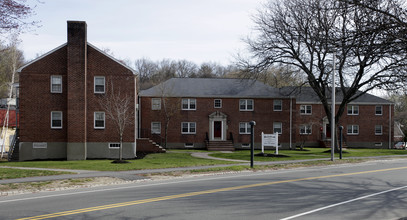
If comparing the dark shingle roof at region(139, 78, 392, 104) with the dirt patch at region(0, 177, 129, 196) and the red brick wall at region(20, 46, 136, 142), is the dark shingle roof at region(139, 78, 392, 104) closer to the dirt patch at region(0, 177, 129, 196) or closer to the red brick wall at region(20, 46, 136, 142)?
the red brick wall at region(20, 46, 136, 142)

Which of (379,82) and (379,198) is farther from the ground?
(379,82)

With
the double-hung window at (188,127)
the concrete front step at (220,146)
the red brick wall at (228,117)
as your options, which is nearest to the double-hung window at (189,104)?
the red brick wall at (228,117)

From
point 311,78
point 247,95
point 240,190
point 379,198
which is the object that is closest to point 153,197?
point 240,190

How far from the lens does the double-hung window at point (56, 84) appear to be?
103ft

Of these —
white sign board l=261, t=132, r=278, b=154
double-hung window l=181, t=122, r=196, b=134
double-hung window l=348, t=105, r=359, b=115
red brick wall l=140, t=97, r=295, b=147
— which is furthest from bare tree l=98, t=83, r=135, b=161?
double-hung window l=348, t=105, r=359, b=115

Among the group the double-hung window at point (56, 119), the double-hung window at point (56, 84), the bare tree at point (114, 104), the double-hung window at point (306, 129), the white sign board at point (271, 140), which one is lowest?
the white sign board at point (271, 140)

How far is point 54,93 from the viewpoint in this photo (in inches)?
1233

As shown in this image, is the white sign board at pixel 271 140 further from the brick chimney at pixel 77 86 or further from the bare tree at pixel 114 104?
the brick chimney at pixel 77 86

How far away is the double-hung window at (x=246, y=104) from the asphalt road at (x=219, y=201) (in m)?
28.2

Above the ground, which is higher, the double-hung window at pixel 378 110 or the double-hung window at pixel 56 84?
the double-hung window at pixel 56 84

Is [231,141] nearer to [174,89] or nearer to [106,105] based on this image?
[174,89]

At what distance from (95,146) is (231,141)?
16205 millimetres

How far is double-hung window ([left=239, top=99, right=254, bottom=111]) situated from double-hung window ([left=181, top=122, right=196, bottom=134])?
5720mm

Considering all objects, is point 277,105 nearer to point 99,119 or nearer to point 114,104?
point 114,104
